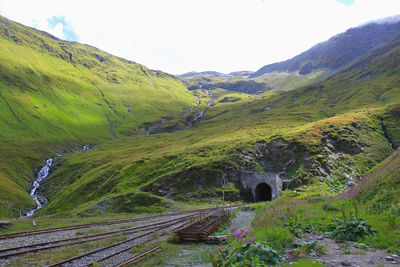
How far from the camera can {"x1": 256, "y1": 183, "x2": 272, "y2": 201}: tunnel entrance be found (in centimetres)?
5538

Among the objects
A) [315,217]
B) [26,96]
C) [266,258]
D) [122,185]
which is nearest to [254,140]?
[122,185]

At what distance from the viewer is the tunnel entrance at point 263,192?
55.4 m

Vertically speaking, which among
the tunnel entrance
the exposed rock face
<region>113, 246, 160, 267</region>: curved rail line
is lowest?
the tunnel entrance

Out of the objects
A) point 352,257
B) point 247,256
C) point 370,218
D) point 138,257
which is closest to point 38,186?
point 138,257

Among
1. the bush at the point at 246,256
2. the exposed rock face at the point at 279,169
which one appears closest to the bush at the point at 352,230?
the bush at the point at 246,256

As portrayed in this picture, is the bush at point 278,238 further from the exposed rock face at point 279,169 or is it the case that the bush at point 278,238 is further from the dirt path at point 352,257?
the exposed rock face at point 279,169

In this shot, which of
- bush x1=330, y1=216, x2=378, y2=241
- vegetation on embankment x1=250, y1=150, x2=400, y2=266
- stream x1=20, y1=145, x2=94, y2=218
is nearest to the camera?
vegetation on embankment x1=250, y1=150, x2=400, y2=266

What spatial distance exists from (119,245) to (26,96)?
211475 millimetres

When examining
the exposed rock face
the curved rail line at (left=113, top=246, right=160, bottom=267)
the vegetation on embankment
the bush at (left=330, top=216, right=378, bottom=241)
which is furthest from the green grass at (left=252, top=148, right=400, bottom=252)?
the exposed rock face

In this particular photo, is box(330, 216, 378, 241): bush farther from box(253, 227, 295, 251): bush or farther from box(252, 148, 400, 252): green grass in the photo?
box(253, 227, 295, 251): bush

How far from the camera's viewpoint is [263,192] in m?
57.3

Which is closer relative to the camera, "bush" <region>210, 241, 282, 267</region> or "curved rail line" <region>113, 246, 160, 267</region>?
"bush" <region>210, 241, 282, 267</region>

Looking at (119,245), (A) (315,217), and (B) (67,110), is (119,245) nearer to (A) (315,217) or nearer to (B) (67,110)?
(A) (315,217)

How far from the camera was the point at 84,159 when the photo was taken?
112125mm
